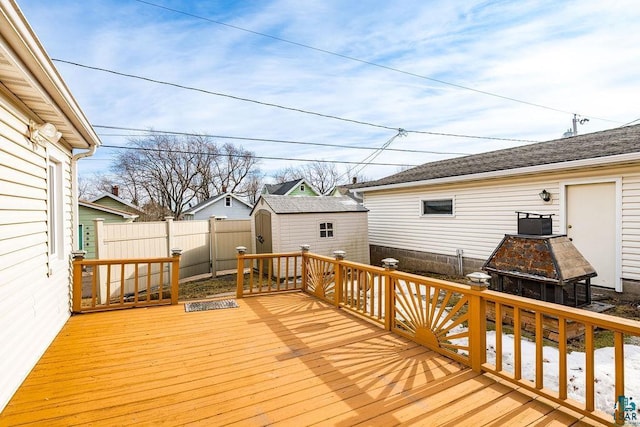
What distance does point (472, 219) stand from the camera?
821cm

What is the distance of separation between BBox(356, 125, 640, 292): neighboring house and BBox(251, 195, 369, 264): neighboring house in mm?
1512

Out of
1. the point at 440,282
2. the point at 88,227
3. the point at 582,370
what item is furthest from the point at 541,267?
the point at 88,227

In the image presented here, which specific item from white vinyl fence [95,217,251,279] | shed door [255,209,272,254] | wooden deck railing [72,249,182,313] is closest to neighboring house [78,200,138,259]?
wooden deck railing [72,249,182,313]

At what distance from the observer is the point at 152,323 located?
4262 millimetres

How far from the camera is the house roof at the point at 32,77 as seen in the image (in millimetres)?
1745

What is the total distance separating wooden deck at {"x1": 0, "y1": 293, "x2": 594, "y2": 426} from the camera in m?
2.23

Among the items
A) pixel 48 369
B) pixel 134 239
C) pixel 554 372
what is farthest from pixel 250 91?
pixel 554 372

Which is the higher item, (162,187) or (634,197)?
(162,187)

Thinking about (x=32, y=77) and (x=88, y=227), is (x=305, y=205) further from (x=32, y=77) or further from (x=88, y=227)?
(x=88, y=227)

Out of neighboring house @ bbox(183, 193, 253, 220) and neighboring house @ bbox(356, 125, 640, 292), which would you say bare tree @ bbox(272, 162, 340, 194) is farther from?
neighboring house @ bbox(356, 125, 640, 292)

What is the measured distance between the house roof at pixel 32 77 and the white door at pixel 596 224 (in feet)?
26.4

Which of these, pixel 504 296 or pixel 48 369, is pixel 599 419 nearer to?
pixel 504 296

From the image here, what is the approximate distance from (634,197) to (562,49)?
200 inches

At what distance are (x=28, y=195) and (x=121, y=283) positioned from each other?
1773 mm
